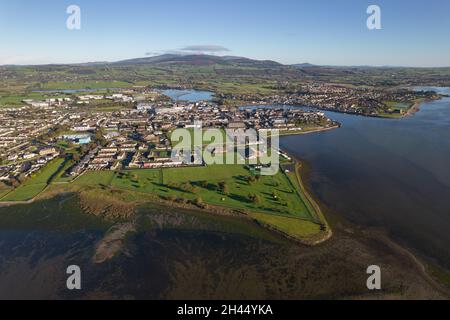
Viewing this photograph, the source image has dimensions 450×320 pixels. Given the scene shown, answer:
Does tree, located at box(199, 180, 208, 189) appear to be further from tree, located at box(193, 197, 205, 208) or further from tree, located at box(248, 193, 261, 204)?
tree, located at box(248, 193, 261, 204)

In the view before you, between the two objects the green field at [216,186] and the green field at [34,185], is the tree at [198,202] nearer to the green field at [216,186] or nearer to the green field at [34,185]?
the green field at [216,186]

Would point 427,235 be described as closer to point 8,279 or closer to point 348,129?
point 8,279

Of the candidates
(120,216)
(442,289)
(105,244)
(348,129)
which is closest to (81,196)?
(120,216)
